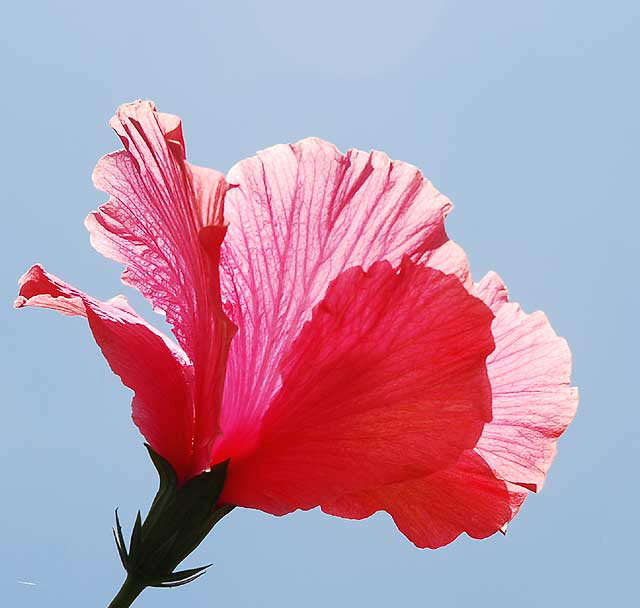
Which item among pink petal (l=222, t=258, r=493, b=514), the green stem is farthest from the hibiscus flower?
the green stem

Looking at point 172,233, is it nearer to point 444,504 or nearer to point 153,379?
point 153,379

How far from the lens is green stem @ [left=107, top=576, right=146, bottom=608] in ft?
3.21

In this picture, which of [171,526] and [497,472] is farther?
[497,472]

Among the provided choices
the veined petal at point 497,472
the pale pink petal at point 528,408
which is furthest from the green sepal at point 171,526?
the pale pink petal at point 528,408

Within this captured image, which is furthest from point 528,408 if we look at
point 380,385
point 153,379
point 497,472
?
point 153,379

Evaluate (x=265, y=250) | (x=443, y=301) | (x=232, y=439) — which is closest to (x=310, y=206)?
(x=265, y=250)

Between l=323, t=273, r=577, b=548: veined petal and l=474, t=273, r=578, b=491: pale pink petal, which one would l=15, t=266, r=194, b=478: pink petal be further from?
l=474, t=273, r=578, b=491: pale pink petal

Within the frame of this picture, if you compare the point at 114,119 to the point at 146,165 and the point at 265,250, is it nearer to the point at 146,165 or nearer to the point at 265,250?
the point at 146,165

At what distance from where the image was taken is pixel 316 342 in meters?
1.05

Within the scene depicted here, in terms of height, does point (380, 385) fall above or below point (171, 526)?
above

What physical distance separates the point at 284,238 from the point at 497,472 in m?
0.45

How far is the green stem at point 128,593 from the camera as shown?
0.98 meters

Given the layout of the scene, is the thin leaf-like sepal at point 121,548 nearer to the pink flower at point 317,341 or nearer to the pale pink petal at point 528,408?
the pink flower at point 317,341

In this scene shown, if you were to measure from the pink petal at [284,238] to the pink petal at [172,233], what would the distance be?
0.05 m
